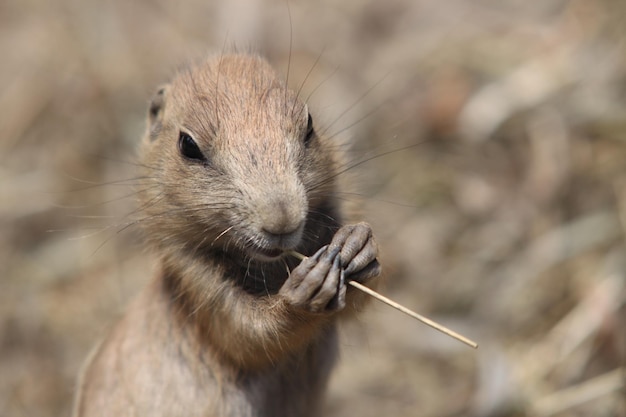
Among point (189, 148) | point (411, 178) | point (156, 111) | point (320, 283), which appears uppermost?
point (156, 111)

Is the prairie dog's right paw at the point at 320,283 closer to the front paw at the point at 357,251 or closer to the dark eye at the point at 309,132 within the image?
the front paw at the point at 357,251

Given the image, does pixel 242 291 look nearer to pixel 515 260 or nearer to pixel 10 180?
pixel 515 260

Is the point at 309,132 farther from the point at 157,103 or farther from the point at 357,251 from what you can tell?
the point at 157,103

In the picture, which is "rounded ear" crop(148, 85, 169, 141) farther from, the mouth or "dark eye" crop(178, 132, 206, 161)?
the mouth

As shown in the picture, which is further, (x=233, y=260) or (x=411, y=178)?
(x=411, y=178)

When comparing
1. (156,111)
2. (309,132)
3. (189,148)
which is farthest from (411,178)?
(189,148)

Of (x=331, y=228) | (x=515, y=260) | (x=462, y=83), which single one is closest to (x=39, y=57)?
(x=462, y=83)

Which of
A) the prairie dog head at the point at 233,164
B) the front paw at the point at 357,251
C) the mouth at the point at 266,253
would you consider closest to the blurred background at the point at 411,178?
the prairie dog head at the point at 233,164
